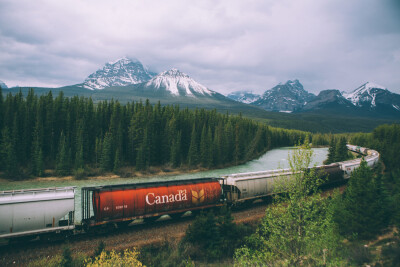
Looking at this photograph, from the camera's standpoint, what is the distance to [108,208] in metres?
20.8

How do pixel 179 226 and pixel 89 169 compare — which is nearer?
pixel 179 226

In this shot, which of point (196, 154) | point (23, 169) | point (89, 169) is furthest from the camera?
point (196, 154)

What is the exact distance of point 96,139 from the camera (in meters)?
63.0

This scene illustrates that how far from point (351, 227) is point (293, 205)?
965 centimetres

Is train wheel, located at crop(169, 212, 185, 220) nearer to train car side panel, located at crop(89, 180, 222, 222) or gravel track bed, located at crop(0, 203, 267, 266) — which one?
gravel track bed, located at crop(0, 203, 267, 266)

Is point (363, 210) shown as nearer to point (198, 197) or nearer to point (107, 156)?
point (198, 197)

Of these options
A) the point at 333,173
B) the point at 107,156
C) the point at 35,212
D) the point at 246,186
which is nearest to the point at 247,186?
the point at 246,186

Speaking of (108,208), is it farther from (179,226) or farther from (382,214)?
(382,214)

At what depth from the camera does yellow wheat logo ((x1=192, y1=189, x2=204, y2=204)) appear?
25047mm

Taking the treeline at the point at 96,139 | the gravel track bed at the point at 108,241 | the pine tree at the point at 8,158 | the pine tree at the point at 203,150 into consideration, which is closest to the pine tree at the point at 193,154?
the treeline at the point at 96,139

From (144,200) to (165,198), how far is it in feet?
7.11

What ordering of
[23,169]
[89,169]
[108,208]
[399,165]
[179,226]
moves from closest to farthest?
[108,208], [179,226], [23,169], [89,169], [399,165]

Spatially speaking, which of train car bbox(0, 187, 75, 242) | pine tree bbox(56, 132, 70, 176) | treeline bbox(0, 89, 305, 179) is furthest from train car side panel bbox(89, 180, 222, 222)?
pine tree bbox(56, 132, 70, 176)

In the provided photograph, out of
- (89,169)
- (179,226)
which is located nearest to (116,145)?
(89,169)
